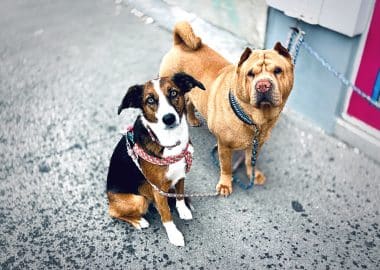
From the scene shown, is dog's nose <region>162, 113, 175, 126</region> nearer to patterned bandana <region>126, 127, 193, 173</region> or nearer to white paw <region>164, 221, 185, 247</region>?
patterned bandana <region>126, 127, 193, 173</region>

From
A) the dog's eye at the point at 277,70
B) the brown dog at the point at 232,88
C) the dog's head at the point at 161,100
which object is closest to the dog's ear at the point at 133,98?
the dog's head at the point at 161,100

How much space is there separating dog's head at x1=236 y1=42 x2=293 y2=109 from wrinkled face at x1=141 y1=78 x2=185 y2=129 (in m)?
0.45

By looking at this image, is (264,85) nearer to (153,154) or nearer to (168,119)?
(168,119)

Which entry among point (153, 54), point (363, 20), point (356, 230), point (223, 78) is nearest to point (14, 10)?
point (153, 54)

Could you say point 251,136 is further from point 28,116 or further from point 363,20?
point 28,116

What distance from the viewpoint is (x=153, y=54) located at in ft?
16.4

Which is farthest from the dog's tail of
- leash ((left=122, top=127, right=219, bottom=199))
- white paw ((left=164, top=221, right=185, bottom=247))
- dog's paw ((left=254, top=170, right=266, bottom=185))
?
white paw ((left=164, top=221, right=185, bottom=247))

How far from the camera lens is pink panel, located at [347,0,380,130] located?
10.3 feet

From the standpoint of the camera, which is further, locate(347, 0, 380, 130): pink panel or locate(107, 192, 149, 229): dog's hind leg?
locate(347, 0, 380, 130): pink panel

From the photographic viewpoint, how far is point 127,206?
290cm

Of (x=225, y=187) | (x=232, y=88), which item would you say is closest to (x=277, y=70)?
(x=232, y=88)

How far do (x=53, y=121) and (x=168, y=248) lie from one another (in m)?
1.93

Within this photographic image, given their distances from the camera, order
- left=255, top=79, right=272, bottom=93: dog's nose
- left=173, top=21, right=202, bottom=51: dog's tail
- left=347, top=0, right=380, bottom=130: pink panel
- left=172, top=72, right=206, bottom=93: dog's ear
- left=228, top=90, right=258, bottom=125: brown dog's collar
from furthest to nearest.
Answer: left=173, top=21, right=202, bottom=51: dog's tail < left=347, top=0, right=380, bottom=130: pink panel < left=228, top=90, right=258, bottom=125: brown dog's collar < left=172, top=72, right=206, bottom=93: dog's ear < left=255, top=79, right=272, bottom=93: dog's nose

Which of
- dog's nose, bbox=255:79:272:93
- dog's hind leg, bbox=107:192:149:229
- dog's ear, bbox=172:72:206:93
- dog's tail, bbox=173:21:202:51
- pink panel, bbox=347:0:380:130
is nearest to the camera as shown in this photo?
dog's nose, bbox=255:79:272:93
